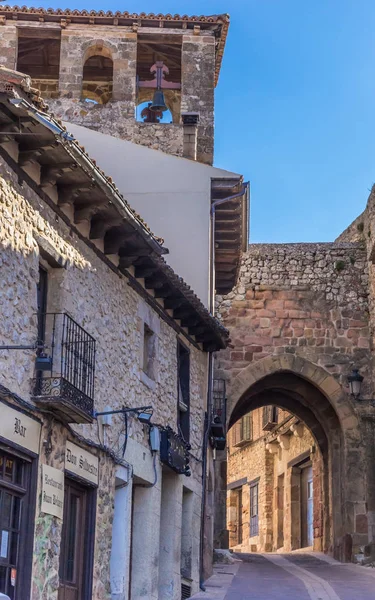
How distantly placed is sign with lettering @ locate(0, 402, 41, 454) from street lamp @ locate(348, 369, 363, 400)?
49.6 ft

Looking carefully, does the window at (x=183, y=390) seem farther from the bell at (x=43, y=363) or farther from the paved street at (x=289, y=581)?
the bell at (x=43, y=363)

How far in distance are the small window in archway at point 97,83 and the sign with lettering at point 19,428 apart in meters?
15.1

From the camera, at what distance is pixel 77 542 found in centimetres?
1041

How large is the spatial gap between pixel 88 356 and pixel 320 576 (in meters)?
9.43

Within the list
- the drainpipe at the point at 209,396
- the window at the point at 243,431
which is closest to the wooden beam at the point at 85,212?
the drainpipe at the point at 209,396

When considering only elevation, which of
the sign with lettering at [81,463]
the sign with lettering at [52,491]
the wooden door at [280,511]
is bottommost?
Result: the sign with lettering at [52,491]

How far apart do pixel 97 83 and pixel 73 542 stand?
1477 cm

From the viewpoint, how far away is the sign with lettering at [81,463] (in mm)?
9969

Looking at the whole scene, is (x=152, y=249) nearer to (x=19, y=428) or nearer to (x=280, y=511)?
(x=19, y=428)

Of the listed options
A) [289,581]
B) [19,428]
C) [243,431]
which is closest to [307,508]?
[243,431]

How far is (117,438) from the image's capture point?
11.6 metres

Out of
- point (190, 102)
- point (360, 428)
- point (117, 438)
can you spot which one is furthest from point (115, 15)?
point (117, 438)

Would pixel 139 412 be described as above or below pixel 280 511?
below

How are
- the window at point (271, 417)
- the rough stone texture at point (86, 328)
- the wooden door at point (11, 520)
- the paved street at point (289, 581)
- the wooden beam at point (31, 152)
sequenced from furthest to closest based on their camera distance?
the window at point (271, 417) → the paved street at point (289, 581) → the wooden beam at point (31, 152) → the rough stone texture at point (86, 328) → the wooden door at point (11, 520)
